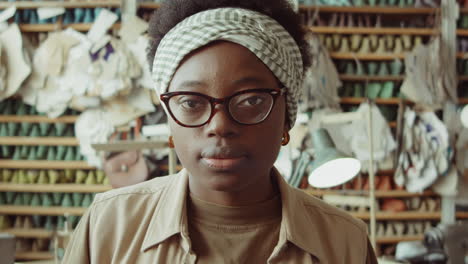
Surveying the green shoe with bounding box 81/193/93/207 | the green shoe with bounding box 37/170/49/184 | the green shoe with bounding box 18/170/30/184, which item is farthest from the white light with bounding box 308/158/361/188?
the green shoe with bounding box 18/170/30/184

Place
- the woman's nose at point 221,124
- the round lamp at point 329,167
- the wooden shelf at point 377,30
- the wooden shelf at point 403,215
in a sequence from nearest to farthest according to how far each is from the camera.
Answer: the woman's nose at point 221,124
the round lamp at point 329,167
the wooden shelf at point 403,215
the wooden shelf at point 377,30

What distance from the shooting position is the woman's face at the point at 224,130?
0.72 m

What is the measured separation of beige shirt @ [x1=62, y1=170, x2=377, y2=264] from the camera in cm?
79

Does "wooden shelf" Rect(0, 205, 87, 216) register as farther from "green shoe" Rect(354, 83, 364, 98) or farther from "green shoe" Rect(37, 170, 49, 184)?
"green shoe" Rect(354, 83, 364, 98)

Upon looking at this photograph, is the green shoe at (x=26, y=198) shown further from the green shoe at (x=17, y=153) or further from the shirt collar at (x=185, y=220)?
the shirt collar at (x=185, y=220)

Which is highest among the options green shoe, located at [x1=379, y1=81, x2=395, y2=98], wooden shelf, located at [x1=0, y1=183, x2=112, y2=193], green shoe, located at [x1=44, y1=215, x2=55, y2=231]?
green shoe, located at [x1=379, y1=81, x2=395, y2=98]

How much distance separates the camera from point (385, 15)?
4016mm

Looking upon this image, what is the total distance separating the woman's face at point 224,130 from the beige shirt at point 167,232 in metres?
0.11

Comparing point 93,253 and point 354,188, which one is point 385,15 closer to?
point 354,188

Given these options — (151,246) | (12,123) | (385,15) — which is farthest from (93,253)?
(385,15)

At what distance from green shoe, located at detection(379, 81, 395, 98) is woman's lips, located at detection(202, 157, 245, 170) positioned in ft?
11.1

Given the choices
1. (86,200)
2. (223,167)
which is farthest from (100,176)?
(223,167)

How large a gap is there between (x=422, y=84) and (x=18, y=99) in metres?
3.31

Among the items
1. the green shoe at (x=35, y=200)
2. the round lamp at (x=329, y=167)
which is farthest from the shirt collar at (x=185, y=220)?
the green shoe at (x=35, y=200)
